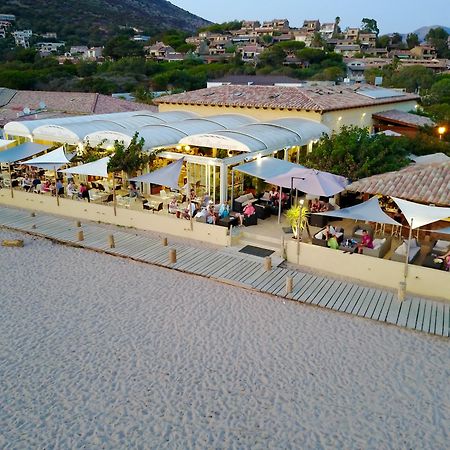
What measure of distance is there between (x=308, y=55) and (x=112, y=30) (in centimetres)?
6950

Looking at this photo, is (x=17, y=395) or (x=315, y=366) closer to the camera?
(x=17, y=395)

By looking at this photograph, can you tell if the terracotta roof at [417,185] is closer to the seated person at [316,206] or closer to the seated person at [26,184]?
the seated person at [316,206]

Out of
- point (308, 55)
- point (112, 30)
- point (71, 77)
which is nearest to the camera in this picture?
point (71, 77)

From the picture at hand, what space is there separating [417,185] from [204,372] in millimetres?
9079

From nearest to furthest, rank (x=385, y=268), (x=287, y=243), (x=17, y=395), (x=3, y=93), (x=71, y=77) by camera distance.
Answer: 1. (x=17, y=395)
2. (x=385, y=268)
3. (x=287, y=243)
4. (x=3, y=93)
5. (x=71, y=77)

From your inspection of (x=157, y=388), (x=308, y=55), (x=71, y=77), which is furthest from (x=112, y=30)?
(x=157, y=388)

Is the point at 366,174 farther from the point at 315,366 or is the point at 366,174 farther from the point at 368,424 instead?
the point at 368,424

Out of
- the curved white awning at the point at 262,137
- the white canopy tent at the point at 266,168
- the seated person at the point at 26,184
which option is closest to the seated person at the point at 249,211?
the white canopy tent at the point at 266,168

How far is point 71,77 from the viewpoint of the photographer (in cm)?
6081

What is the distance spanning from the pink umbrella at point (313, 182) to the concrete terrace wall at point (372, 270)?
84.9 inches

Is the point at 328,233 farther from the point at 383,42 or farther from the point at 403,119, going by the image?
the point at 383,42

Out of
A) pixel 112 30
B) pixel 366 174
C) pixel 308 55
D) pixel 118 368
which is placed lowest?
pixel 118 368

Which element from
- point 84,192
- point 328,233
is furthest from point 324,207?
point 84,192

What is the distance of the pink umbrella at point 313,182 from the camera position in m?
14.5
